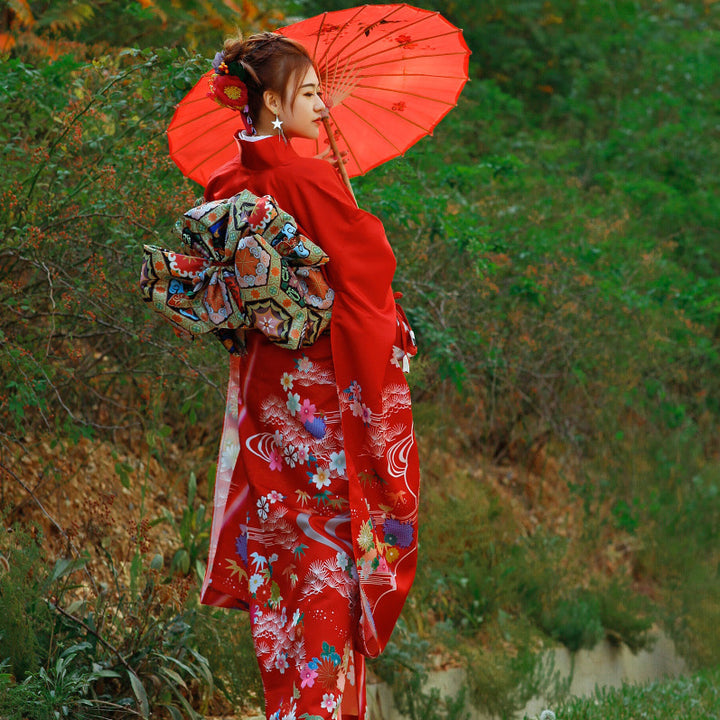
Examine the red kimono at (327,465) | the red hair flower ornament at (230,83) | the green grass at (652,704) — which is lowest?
the green grass at (652,704)

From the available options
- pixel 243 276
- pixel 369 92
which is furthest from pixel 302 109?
pixel 369 92

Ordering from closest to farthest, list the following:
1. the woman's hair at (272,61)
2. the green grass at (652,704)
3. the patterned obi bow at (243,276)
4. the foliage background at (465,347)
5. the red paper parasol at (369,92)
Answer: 1. the patterned obi bow at (243,276)
2. the woman's hair at (272,61)
3. the red paper parasol at (369,92)
4. the foliage background at (465,347)
5. the green grass at (652,704)

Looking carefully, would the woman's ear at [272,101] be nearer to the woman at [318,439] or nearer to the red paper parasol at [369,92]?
the woman at [318,439]

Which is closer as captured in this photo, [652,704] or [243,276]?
[243,276]

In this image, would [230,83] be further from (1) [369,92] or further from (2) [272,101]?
(1) [369,92]

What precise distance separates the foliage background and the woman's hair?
945 mm

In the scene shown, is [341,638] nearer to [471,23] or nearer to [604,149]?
[604,149]

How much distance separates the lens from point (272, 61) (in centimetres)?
259

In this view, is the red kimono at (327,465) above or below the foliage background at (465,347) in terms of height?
above

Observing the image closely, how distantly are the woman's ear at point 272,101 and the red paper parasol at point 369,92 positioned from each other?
0.40 meters

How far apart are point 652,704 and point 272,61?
285cm

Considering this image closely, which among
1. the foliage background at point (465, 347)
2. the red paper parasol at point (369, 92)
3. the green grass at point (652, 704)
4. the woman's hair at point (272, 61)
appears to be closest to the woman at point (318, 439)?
the woman's hair at point (272, 61)

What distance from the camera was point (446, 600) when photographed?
490 centimetres

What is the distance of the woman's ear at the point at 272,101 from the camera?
2.60 metres
